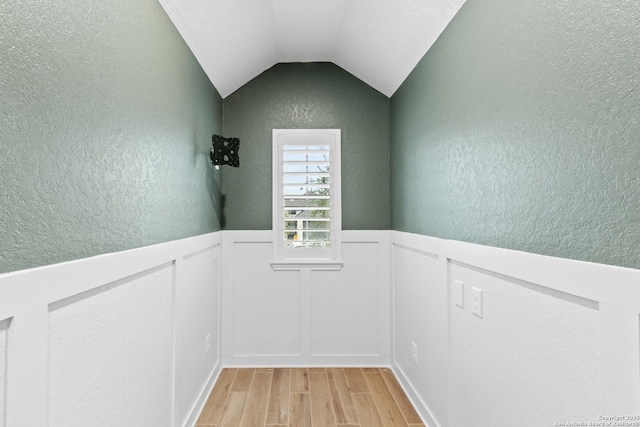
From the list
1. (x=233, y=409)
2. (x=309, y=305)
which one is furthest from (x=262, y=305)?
(x=233, y=409)

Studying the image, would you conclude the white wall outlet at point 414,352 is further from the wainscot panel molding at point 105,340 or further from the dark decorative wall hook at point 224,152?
the dark decorative wall hook at point 224,152

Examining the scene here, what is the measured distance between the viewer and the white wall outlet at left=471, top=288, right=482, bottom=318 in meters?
1.65

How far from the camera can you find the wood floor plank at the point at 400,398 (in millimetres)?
2408

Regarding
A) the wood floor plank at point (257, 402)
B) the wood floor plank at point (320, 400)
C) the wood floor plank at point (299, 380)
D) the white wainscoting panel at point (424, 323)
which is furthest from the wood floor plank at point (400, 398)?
the wood floor plank at point (257, 402)

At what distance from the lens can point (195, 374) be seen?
245 centimetres

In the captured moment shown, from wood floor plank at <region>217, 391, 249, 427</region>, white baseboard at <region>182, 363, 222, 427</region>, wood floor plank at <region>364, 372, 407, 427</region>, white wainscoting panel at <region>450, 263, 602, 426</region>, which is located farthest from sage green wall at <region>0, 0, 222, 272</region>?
wood floor plank at <region>364, 372, 407, 427</region>

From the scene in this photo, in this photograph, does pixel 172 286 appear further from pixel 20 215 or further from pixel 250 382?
pixel 250 382

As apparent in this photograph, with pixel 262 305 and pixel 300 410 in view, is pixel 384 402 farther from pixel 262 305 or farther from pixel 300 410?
pixel 262 305

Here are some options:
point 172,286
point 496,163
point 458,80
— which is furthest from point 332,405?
point 458,80

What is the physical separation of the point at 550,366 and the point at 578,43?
96 centimetres

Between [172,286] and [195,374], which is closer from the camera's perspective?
[172,286]

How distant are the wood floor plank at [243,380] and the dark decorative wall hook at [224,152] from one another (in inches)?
65.0

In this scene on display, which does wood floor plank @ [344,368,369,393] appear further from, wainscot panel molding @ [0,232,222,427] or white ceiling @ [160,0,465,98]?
white ceiling @ [160,0,465,98]

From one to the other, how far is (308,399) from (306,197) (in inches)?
61.0
